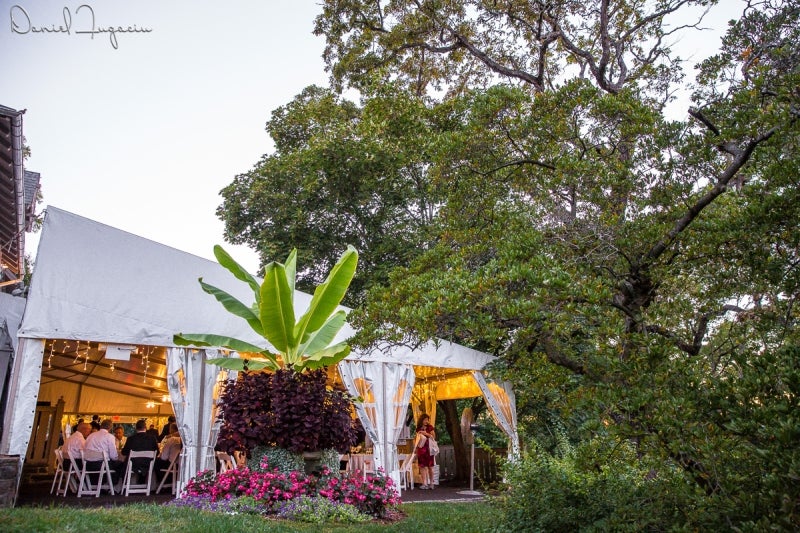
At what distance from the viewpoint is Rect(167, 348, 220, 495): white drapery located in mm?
8781

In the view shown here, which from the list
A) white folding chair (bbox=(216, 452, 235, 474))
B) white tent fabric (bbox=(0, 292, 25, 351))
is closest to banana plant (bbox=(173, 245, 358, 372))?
white folding chair (bbox=(216, 452, 235, 474))

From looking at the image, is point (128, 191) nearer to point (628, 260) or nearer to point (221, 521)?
point (221, 521)

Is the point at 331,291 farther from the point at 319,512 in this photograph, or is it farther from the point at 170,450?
the point at 170,450

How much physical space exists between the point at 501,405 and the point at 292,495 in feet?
20.5

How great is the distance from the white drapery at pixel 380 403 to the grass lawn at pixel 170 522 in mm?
2775

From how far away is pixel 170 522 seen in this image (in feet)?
17.6

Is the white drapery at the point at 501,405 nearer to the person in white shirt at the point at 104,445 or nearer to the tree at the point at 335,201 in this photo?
the tree at the point at 335,201

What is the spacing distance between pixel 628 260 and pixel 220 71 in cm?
783

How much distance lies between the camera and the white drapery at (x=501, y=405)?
479 inches

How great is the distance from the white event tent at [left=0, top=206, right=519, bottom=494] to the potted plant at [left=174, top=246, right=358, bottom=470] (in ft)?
2.05

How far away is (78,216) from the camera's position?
8.47 metres

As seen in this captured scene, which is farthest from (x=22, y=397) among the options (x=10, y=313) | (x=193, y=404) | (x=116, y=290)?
(x=10, y=313)

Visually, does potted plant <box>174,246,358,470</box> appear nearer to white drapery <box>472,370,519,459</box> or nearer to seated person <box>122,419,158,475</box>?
seated person <box>122,419,158,475</box>

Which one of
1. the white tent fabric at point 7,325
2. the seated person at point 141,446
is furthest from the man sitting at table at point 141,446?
the white tent fabric at point 7,325
